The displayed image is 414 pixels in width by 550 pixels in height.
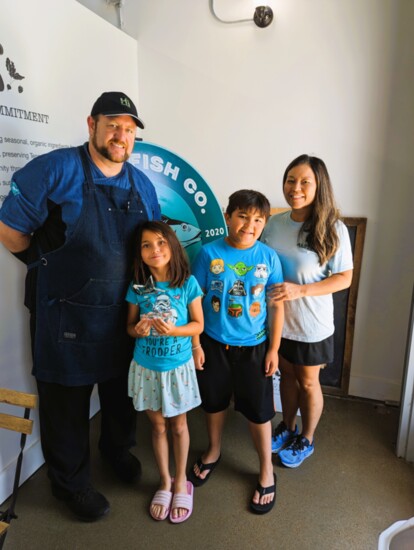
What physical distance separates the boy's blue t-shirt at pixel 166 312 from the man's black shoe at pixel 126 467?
2.29 ft

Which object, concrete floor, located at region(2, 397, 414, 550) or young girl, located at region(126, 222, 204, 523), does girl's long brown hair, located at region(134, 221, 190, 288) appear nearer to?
young girl, located at region(126, 222, 204, 523)

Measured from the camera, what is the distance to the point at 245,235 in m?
1.56

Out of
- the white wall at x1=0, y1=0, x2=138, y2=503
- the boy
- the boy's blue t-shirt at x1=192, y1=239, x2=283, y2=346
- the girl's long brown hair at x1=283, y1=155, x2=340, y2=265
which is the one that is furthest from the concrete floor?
the girl's long brown hair at x1=283, y1=155, x2=340, y2=265

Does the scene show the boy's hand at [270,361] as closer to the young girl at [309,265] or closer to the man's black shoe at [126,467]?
the young girl at [309,265]

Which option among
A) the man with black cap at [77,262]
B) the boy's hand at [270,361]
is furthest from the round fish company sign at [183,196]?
the boy's hand at [270,361]

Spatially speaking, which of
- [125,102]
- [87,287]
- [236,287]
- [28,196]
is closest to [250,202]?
[236,287]

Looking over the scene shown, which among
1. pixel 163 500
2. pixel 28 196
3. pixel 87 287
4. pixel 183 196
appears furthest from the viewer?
pixel 183 196

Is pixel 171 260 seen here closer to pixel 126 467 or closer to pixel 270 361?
pixel 270 361

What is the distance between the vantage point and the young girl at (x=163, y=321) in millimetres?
1524

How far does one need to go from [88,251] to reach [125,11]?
195 cm

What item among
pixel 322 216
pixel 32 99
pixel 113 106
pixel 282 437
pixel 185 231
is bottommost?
pixel 282 437

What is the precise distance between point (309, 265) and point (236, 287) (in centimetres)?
37

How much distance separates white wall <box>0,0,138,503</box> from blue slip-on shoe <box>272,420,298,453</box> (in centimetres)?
126

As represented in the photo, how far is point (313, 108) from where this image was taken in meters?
2.37
